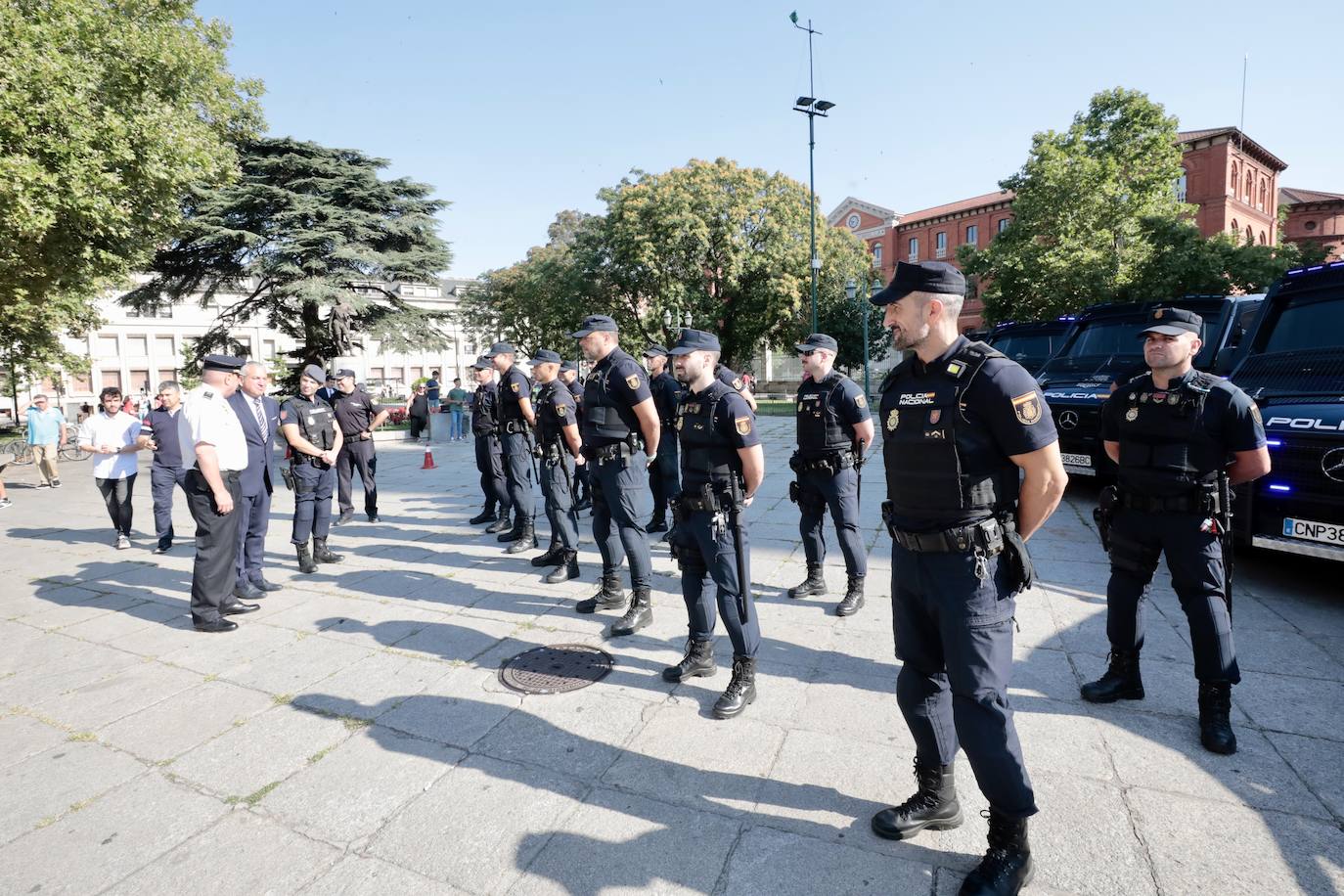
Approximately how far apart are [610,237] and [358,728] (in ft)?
99.7

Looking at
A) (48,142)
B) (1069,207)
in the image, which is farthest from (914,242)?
(48,142)

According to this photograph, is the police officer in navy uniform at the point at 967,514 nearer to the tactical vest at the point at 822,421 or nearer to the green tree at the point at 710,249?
the tactical vest at the point at 822,421

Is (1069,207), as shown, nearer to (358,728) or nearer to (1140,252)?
(1140,252)

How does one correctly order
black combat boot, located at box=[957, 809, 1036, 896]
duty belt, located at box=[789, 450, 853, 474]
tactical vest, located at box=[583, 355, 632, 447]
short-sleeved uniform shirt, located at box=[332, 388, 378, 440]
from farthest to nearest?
short-sleeved uniform shirt, located at box=[332, 388, 378, 440] → duty belt, located at box=[789, 450, 853, 474] → tactical vest, located at box=[583, 355, 632, 447] → black combat boot, located at box=[957, 809, 1036, 896]

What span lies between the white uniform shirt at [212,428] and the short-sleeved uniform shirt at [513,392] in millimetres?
2495

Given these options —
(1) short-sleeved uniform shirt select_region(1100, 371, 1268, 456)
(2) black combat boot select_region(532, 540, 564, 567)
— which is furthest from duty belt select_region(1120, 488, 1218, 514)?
(2) black combat boot select_region(532, 540, 564, 567)

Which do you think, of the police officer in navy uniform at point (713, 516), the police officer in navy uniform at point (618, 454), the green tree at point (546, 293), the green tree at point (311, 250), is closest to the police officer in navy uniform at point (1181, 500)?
the police officer in navy uniform at point (713, 516)

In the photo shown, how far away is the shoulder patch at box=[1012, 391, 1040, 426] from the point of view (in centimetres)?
216

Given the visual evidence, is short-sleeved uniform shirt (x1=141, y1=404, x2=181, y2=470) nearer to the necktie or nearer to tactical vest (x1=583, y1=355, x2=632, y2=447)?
the necktie

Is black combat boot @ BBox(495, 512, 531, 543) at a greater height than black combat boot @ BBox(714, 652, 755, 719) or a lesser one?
greater

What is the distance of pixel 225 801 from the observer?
2830mm

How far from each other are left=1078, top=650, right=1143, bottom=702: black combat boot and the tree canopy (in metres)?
26.3

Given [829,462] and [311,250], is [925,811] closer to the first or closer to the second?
[829,462]

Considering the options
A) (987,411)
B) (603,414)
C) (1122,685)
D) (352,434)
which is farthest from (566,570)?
(987,411)
